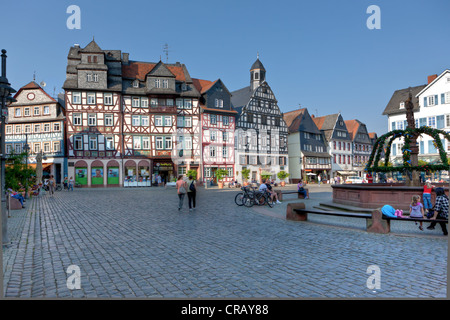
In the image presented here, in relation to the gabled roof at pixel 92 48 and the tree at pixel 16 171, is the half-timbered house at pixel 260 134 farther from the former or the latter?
the tree at pixel 16 171

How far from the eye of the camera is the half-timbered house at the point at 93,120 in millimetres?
37656

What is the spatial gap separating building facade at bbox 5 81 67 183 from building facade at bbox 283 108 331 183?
1367 inches

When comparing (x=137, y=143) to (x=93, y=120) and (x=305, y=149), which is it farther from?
(x=305, y=149)

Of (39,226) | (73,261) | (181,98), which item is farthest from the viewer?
(181,98)

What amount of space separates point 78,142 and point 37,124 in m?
7.40

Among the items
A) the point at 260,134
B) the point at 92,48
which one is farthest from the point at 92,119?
the point at 260,134

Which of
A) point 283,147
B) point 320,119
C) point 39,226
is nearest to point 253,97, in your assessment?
point 283,147

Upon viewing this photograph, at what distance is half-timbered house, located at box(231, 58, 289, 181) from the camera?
46812mm

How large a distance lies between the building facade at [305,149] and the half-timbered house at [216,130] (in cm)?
1342

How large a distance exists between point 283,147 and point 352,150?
2038cm

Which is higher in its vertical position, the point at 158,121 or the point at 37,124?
the point at 158,121

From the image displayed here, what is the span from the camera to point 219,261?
5887mm
